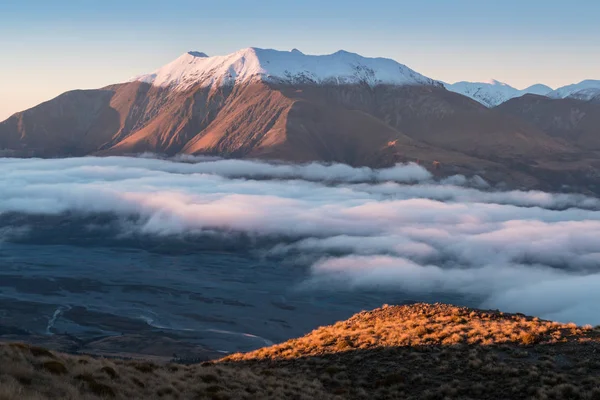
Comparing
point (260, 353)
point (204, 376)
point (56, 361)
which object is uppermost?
point (56, 361)

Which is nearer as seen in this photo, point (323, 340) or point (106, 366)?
point (106, 366)

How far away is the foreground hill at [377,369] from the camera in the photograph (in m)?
27.2

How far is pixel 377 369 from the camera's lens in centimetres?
3797

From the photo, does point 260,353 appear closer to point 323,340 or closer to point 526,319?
point 323,340

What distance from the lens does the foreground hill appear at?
27.2 m

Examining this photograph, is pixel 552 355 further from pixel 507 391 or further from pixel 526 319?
pixel 526 319

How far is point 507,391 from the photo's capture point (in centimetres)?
3120

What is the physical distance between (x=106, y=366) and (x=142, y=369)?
10.7 feet

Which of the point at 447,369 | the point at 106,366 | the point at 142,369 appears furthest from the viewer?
the point at 447,369

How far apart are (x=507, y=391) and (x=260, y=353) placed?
905 inches

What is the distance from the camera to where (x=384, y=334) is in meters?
46.8

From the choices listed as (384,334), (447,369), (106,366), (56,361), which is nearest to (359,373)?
(447,369)

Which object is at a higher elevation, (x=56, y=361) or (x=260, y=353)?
(x=56, y=361)

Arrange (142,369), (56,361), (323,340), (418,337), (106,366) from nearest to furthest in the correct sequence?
(56,361) → (106,366) → (142,369) → (418,337) → (323,340)
